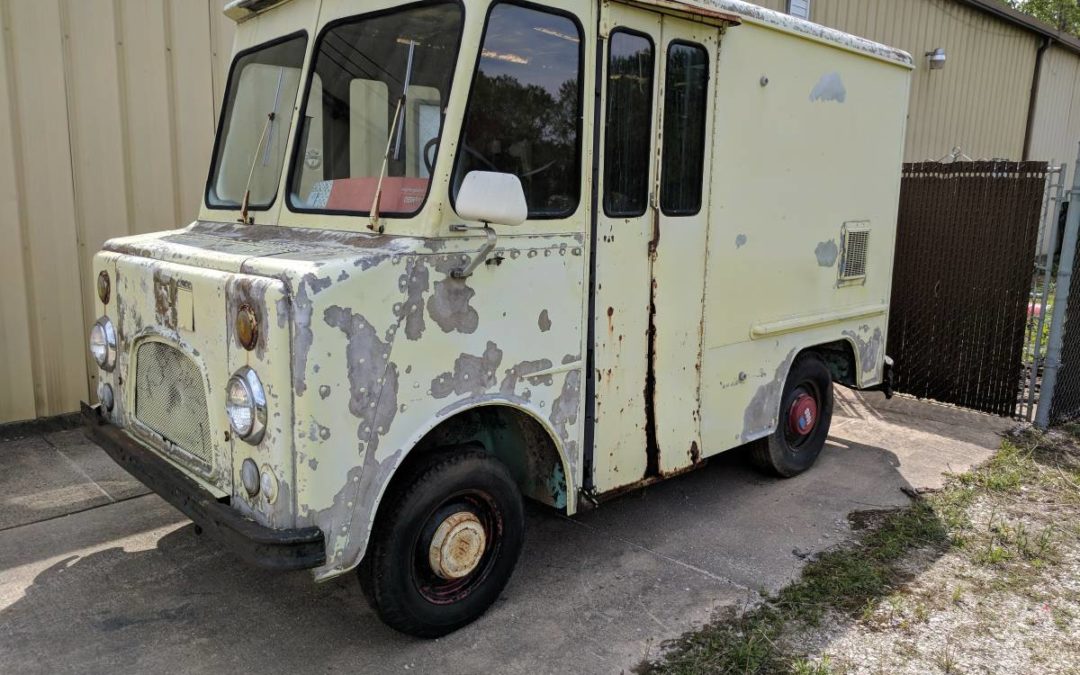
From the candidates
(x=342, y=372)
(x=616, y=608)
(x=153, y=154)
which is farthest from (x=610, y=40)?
(x=153, y=154)

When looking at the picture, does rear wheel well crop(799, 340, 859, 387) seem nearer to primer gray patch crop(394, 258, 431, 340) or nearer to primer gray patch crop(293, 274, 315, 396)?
primer gray patch crop(394, 258, 431, 340)

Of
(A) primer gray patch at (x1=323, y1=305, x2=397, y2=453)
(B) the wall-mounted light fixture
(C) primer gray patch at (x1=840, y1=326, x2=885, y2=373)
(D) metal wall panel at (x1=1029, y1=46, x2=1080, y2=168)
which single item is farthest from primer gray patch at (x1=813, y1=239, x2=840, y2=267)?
(D) metal wall panel at (x1=1029, y1=46, x2=1080, y2=168)

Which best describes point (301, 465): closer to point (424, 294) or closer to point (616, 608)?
point (424, 294)

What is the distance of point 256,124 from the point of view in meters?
3.82

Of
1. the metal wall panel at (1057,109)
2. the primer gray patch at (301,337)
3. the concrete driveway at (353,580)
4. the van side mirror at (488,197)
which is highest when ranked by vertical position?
the metal wall panel at (1057,109)

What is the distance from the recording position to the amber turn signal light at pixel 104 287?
3.58 meters

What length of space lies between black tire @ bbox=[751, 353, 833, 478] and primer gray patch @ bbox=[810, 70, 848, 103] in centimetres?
157

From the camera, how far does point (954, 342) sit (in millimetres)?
6570

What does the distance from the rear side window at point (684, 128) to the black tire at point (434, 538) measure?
1.58m

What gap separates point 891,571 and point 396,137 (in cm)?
307

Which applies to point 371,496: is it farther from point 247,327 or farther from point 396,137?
point 396,137

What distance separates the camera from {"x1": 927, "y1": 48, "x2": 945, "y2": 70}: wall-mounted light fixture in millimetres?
12203

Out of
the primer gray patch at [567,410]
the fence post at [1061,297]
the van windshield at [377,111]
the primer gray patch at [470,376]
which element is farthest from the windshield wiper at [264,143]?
the fence post at [1061,297]

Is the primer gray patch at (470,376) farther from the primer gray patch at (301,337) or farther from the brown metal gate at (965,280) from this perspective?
the brown metal gate at (965,280)
